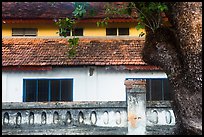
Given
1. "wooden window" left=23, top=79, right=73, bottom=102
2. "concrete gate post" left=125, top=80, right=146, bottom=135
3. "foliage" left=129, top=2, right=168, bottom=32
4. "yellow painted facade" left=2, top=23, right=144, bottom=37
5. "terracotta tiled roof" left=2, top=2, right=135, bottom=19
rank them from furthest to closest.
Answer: "yellow painted facade" left=2, top=23, right=144, bottom=37, "terracotta tiled roof" left=2, top=2, right=135, bottom=19, "wooden window" left=23, top=79, right=73, bottom=102, "concrete gate post" left=125, top=80, right=146, bottom=135, "foliage" left=129, top=2, right=168, bottom=32

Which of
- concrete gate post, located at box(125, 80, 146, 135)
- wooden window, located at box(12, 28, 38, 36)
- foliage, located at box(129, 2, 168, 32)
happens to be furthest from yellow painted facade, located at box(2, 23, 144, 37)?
foliage, located at box(129, 2, 168, 32)

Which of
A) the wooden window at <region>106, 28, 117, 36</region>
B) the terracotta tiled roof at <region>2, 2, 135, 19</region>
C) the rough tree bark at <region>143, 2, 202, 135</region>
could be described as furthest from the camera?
the wooden window at <region>106, 28, 117, 36</region>

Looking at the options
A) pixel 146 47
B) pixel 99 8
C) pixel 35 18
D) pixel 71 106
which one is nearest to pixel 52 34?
Answer: pixel 35 18

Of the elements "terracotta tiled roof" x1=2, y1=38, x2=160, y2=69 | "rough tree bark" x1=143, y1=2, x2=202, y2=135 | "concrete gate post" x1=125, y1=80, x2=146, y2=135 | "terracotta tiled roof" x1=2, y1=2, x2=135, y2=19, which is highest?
"terracotta tiled roof" x1=2, y1=2, x2=135, y2=19

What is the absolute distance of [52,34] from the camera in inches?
609

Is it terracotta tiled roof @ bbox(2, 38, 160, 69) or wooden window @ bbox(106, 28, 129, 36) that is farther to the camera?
wooden window @ bbox(106, 28, 129, 36)

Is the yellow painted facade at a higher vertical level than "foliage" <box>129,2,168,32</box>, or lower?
higher

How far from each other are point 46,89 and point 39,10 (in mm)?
3691

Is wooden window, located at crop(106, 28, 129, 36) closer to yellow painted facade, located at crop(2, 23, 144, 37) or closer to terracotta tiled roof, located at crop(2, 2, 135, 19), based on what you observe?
yellow painted facade, located at crop(2, 23, 144, 37)

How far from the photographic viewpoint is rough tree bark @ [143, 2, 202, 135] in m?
5.09

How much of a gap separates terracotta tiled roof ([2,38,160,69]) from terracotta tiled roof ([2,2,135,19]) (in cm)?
94

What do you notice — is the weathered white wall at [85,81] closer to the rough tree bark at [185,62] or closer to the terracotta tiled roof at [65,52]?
the terracotta tiled roof at [65,52]

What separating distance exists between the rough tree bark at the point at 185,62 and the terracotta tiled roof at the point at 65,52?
7.74m

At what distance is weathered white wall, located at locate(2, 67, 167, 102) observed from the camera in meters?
13.9
